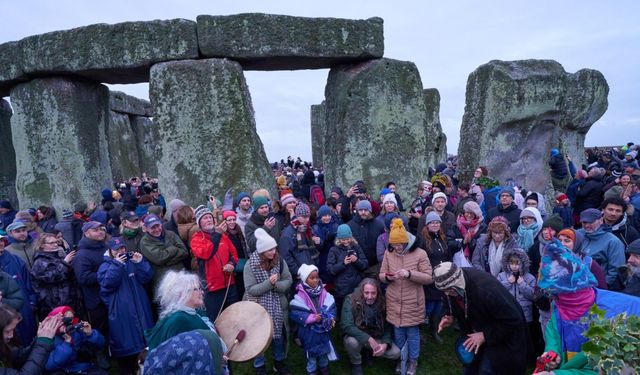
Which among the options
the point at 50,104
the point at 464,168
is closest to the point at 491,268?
the point at 464,168

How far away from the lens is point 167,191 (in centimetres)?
689

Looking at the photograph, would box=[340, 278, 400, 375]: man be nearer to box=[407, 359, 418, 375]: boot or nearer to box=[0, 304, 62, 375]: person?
box=[407, 359, 418, 375]: boot

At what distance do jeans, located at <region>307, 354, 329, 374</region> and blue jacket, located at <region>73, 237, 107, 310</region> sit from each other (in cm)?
199

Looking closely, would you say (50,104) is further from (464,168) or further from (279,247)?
(464,168)

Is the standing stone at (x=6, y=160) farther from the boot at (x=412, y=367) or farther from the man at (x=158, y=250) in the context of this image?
the boot at (x=412, y=367)

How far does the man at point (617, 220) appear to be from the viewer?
14.9ft

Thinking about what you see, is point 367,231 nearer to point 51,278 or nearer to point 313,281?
point 313,281

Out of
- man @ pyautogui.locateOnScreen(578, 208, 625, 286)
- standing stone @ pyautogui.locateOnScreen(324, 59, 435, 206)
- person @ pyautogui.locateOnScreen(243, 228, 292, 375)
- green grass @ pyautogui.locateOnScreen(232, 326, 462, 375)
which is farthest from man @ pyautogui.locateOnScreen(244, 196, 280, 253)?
man @ pyautogui.locateOnScreen(578, 208, 625, 286)

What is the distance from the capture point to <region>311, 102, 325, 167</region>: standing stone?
60.9ft

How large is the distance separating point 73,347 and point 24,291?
105 centimetres

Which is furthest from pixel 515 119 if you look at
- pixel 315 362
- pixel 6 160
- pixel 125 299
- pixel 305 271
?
pixel 6 160

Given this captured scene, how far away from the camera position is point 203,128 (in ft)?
22.0

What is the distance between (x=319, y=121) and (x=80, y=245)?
15.2m

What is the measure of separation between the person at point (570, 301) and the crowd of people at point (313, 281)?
0.5 inches
